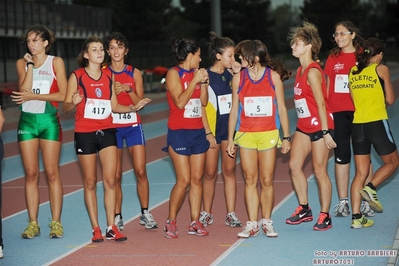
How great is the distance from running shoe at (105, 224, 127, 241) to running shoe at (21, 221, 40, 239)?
81 cm

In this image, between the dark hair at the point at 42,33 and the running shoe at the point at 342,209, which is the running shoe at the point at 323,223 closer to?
the running shoe at the point at 342,209

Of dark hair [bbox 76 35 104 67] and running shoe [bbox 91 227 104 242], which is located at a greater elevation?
dark hair [bbox 76 35 104 67]

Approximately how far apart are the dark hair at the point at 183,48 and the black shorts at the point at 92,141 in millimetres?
979

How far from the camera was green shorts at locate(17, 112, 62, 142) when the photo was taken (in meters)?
8.41

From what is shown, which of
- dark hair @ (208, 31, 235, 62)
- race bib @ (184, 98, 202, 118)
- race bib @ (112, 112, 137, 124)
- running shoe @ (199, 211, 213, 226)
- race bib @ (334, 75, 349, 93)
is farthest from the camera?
race bib @ (334, 75, 349, 93)

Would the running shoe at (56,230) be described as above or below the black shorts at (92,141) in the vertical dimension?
below

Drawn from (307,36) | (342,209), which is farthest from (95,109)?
(342,209)

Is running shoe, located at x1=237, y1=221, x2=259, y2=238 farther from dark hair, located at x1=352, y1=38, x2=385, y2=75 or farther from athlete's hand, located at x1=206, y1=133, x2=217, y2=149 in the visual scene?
dark hair, located at x1=352, y1=38, x2=385, y2=75

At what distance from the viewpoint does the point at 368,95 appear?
8.66 m

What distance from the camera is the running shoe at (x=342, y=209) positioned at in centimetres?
931

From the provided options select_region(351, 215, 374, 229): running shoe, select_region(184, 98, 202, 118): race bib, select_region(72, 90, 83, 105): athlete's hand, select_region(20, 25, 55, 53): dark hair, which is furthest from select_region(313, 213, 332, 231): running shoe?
select_region(20, 25, 55, 53): dark hair

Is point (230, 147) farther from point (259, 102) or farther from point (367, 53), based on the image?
point (367, 53)

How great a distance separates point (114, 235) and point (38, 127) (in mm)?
1286

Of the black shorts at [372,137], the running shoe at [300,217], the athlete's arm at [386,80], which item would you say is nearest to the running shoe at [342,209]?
the running shoe at [300,217]
